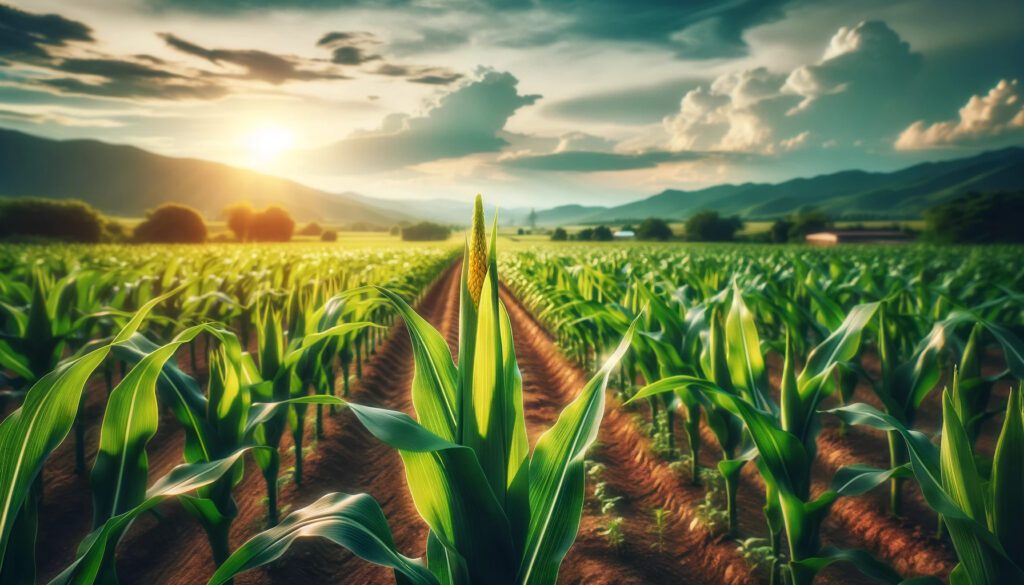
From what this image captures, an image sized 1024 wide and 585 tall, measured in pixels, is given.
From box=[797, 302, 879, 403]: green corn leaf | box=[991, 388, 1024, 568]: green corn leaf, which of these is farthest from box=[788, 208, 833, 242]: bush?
box=[991, 388, 1024, 568]: green corn leaf

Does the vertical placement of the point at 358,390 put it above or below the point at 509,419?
below

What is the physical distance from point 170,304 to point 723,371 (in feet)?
26.4

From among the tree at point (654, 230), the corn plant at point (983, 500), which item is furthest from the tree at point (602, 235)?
the corn plant at point (983, 500)

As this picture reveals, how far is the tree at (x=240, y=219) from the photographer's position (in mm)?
85188

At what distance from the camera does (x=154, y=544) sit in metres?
3.84

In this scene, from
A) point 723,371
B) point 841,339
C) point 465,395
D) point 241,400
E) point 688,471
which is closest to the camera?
point 465,395

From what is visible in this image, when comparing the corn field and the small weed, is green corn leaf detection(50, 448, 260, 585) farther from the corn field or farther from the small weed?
the small weed

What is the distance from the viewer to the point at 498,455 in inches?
67.5

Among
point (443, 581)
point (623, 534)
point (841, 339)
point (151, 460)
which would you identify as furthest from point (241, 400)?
point (151, 460)

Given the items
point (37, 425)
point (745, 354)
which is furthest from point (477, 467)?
point (745, 354)

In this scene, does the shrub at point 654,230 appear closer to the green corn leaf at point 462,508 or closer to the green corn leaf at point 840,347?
the green corn leaf at point 840,347

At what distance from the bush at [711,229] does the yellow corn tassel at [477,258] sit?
83606mm

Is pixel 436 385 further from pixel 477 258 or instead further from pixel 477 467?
pixel 477 258

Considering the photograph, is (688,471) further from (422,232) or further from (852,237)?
(422,232)
